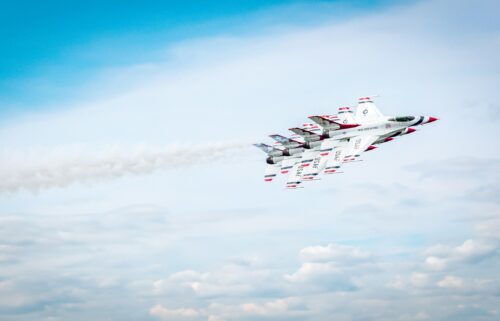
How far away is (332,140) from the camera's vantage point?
130500mm

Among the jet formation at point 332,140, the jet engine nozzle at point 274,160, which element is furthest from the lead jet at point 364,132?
the jet engine nozzle at point 274,160

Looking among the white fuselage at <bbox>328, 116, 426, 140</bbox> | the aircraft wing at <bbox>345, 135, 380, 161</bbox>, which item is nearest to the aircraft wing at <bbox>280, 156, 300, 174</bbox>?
the white fuselage at <bbox>328, 116, 426, 140</bbox>

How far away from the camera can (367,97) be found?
13800 centimetres

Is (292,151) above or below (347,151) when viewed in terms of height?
above

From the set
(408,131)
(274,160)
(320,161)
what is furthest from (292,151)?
(408,131)

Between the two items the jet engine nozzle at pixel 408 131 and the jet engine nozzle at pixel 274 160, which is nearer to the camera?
the jet engine nozzle at pixel 408 131

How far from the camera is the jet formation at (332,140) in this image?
12838 centimetres

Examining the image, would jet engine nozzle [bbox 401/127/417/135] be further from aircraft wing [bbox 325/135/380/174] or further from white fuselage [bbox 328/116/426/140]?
aircraft wing [bbox 325/135/380/174]

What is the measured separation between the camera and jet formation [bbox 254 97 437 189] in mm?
128375

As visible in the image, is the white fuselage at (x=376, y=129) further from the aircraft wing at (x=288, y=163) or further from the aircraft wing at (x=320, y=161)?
the aircraft wing at (x=288, y=163)

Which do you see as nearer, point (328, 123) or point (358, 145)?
point (358, 145)

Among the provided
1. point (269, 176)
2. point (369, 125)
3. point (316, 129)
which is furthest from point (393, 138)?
point (269, 176)

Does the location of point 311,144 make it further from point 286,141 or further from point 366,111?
point 366,111

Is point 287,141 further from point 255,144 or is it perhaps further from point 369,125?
point 369,125
